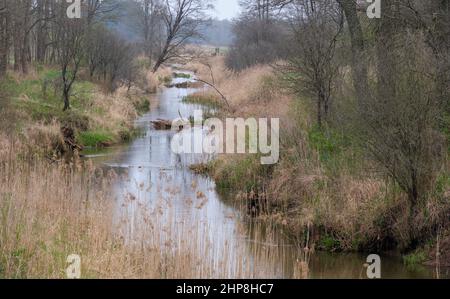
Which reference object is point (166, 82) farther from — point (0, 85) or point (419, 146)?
point (419, 146)

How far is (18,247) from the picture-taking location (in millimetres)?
7762

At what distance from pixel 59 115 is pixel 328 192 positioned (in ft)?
36.9

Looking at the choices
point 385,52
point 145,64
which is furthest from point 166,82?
point 385,52

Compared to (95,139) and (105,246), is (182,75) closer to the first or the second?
(95,139)

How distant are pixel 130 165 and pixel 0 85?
152 inches

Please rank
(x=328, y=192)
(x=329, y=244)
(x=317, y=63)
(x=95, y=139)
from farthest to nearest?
1. (x=95, y=139)
2. (x=317, y=63)
3. (x=328, y=192)
4. (x=329, y=244)

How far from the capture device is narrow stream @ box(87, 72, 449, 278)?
330 inches

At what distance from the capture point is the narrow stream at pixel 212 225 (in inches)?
330

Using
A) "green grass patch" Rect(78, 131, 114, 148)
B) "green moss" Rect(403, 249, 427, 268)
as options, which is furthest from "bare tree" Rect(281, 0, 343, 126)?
"green grass patch" Rect(78, 131, 114, 148)

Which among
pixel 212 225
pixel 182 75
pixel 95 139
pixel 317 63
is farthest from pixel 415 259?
pixel 182 75

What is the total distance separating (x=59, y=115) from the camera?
1984 centimetres

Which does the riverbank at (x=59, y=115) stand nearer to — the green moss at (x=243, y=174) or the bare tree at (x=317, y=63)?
the green moss at (x=243, y=174)

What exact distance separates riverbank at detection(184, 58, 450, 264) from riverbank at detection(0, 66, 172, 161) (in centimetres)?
498
